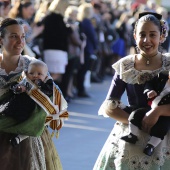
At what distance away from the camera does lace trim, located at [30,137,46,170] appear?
507 cm

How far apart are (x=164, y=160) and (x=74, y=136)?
A: 5.19m

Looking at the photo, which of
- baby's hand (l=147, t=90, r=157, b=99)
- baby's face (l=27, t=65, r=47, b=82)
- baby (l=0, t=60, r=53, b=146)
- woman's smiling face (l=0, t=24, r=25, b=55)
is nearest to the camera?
baby's hand (l=147, t=90, r=157, b=99)

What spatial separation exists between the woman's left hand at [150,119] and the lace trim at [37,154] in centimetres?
86

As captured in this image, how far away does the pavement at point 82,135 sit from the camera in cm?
832

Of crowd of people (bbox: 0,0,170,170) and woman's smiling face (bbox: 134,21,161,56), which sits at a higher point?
woman's smiling face (bbox: 134,21,161,56)

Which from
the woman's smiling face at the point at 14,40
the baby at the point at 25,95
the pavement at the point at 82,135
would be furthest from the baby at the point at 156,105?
the pavement at the point at 82,135

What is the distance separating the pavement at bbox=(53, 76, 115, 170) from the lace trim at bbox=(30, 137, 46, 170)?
2.73 m

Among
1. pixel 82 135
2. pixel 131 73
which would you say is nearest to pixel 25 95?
pixel 131 73

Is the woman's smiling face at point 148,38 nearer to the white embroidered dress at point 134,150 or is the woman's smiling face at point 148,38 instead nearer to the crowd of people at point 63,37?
the white embroidered dress at point 134,150

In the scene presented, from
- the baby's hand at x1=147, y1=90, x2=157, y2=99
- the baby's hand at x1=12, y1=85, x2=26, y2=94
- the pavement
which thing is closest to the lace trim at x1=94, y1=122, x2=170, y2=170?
the baby's hand at x1=147, y1=90, x2=157, y2=99

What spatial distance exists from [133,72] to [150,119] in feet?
1.19

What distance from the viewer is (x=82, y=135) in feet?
32.6

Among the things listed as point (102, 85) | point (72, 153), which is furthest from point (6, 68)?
point (102, 85)

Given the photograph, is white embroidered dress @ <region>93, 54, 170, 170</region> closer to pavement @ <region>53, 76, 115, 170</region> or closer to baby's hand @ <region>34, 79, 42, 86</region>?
baby's hand @ <region>34, 79, 42, 86</region>
